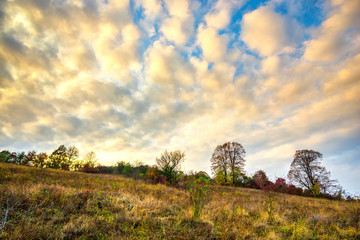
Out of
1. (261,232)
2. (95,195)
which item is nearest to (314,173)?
(261,232)

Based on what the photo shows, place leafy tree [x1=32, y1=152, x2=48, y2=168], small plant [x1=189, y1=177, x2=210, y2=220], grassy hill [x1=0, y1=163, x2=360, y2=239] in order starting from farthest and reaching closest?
1. leafy tree [x1=32, y1=152, x2=48, y2=168]
2. small plant [x1=189, y1=177, x2=210, y2=220]
3. grassy hill [x1=0, y1=163, x2=360, y2=239]

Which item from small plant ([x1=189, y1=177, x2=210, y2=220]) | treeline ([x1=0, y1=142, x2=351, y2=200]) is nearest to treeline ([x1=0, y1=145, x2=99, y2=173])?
treeline ([x1=0, y1=142, x2=351, y2=200])

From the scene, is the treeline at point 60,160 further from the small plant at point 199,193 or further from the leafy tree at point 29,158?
the small plant at point 199,193

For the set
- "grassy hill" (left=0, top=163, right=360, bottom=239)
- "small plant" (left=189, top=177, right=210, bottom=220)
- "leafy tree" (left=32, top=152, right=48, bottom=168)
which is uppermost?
"leafy tree" (left=32, top=152, right=48, bottom=168)

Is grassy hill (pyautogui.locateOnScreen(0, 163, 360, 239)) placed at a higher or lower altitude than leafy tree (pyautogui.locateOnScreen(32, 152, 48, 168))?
lower

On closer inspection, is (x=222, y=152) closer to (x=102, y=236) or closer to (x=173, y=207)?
(x=173, y=207)

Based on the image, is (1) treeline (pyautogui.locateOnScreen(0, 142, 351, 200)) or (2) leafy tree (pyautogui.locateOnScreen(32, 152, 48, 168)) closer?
(1) treeline (pyautogui.locateOnScreen(0, 142, 351, 200))

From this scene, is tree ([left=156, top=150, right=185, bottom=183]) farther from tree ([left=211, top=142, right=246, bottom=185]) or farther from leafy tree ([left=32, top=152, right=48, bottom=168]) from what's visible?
leafy tree ([left=32, top=152, right=48, bottom=168])

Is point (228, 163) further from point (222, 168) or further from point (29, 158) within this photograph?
point (29, 158)

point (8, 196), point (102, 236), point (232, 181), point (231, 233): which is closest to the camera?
point (102, 236)

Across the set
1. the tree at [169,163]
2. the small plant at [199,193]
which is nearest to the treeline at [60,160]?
the tree at [169,163]

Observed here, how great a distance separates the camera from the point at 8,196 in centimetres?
547

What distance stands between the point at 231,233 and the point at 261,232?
62.8 inches

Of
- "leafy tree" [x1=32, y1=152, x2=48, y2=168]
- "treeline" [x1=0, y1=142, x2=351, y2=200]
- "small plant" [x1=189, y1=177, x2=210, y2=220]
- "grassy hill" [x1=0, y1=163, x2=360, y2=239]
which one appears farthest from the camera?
"leafy tree" [x1=32, y1=152, x2=48, y2=168]
